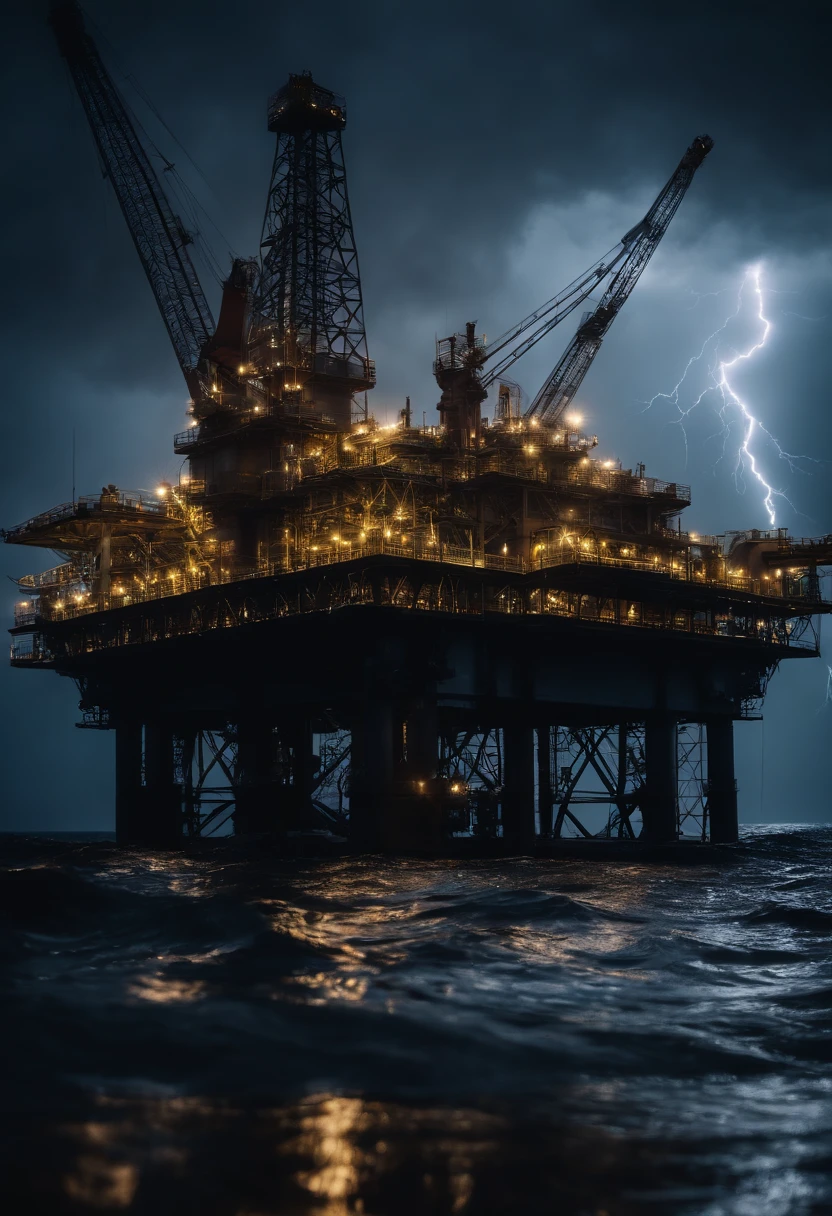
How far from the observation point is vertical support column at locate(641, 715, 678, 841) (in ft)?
219

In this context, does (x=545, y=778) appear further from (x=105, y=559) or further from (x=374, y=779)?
(x=105, y=559)

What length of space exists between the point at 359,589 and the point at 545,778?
111 ft

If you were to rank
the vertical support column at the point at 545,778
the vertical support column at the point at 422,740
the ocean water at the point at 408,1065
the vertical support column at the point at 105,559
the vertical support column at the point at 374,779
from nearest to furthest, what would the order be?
the ocean water at the point at 408,1065 < the vertical support column at the point at 374,779 < the vertical support column at the point at 422,740 < the vertical support column at the point at 105,559 < the vertical support column at the point at 545,778

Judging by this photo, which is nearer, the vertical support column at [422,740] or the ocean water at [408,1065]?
the ocean water at [408,1065]

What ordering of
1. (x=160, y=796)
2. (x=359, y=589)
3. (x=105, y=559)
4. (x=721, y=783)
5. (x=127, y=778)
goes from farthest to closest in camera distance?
(x=127, y=778) → (x=721, y=783) → (x=160, y=796) → (x=105, y=559) → (x=359, y=589)

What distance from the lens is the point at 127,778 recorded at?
2960 inches

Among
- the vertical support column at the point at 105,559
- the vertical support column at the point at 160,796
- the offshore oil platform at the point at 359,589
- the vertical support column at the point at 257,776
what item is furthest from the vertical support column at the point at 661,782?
the vertical support column at the point at 105,559

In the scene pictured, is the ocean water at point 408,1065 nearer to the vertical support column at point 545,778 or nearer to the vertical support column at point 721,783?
the vertical support column at point 721,783

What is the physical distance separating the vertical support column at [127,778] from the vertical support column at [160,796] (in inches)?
25.6

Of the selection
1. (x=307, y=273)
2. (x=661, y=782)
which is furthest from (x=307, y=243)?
(x=661, y=782)

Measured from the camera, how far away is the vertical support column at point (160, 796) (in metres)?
72.6

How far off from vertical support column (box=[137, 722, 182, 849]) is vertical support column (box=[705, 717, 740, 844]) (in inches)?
1318

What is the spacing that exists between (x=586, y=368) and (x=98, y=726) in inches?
1765

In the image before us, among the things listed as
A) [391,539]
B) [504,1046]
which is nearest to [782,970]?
[504,1046]
